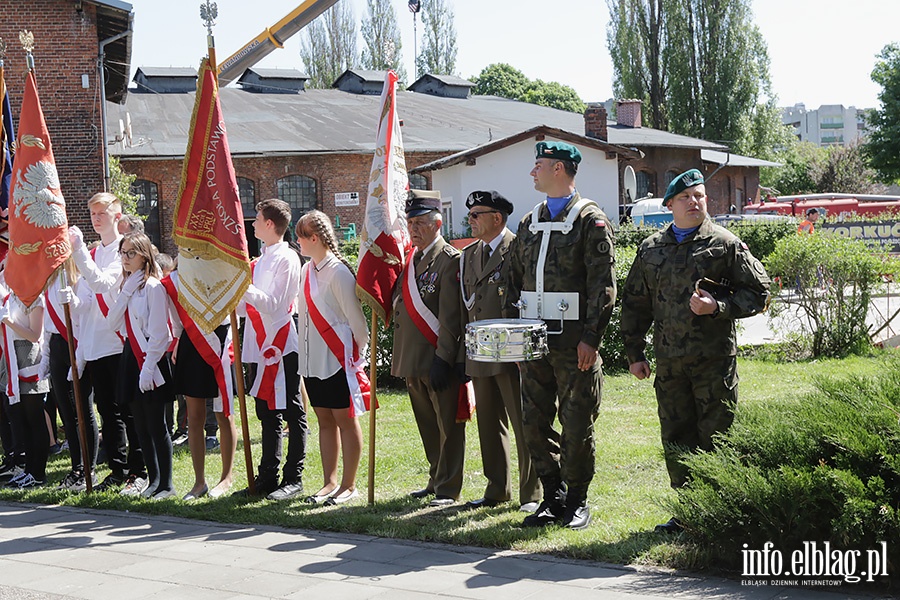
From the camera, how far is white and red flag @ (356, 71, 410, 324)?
7777 millimetres

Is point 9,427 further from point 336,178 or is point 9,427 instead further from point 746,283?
point 336,178

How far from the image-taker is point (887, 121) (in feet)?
158

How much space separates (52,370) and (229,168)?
2501 millimetres

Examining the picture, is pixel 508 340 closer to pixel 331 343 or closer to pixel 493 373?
pixel 493 373

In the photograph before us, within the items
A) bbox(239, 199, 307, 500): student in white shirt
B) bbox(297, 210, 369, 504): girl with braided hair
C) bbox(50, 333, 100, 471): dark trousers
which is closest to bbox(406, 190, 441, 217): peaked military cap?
bbox(297, 210, 369, 504): girl with braided hair

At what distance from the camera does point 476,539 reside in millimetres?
6441

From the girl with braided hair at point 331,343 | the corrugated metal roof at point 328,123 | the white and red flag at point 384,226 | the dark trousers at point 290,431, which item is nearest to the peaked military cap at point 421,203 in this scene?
the white and red flag at point 384,226

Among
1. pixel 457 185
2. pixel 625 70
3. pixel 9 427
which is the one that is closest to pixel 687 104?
pixel 625 70

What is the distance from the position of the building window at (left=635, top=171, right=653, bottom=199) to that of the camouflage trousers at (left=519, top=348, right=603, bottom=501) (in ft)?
128

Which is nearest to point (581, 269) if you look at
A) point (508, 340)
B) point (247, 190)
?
point (508, 340)

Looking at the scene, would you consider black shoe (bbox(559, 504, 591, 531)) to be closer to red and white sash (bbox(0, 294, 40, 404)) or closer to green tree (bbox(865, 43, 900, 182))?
red and white sash (bbox(0, 294, 40, 404))

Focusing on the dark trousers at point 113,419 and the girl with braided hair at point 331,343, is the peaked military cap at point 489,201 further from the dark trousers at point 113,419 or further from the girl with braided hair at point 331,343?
the dark trousers at point 113,419

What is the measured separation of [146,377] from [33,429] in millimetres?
1724

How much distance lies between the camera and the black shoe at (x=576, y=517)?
21.4 ft
